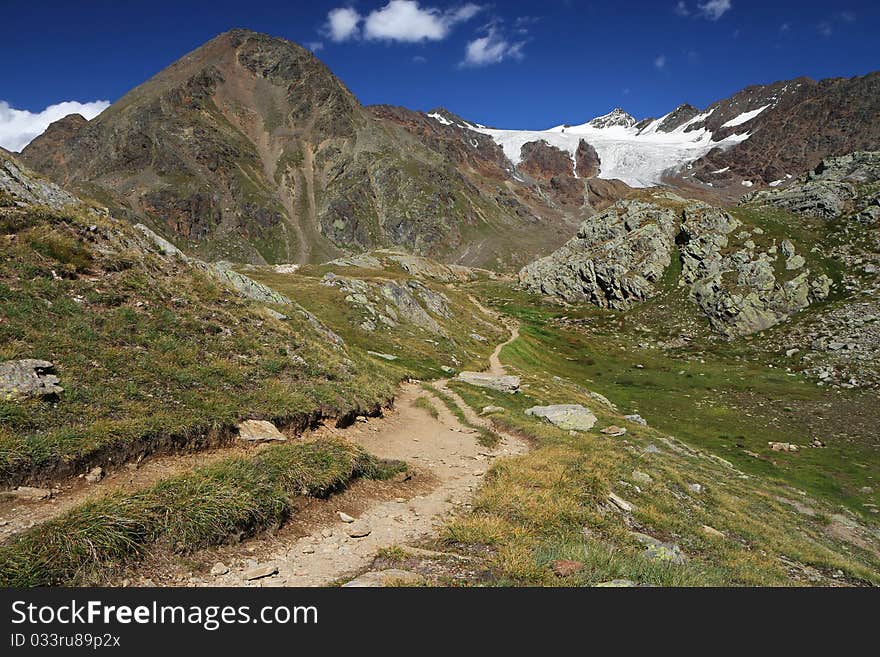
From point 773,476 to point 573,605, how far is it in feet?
131

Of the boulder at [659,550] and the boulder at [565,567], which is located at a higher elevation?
the boulder at [565,567]

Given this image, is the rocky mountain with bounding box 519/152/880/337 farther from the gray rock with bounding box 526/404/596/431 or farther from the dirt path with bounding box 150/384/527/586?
the dirt path with bounding box 150/384/527/586

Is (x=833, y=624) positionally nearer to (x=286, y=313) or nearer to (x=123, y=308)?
(x=123, y=308)

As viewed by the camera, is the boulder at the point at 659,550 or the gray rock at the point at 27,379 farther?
the gray rock at the point at 27,379

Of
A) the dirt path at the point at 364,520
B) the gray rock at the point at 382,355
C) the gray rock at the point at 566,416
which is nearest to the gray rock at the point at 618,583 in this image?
the dirt path at the point at 364,520

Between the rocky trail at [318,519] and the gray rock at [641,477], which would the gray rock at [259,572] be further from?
the gray rock at [641,477]

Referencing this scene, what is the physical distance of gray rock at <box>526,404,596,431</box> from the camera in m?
31.5

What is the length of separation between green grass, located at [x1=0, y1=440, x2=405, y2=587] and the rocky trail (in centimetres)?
38

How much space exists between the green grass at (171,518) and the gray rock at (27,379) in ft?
16.8

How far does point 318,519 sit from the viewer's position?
11.3m

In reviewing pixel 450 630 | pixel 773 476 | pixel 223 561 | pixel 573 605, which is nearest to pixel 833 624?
pixel 573 605

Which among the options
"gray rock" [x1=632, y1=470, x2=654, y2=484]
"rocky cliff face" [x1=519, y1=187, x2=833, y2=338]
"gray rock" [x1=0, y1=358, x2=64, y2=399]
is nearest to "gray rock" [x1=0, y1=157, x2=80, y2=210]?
"gray rock" [x1=0, y1=358, x2=64, y2=399]

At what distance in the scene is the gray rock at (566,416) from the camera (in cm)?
3155

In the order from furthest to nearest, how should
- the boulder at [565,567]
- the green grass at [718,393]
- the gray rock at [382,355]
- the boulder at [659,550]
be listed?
the gray rock at [382,355]
the green grass at [718,393]
the boulder at [659,550]
the boulder at [565,567]
